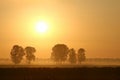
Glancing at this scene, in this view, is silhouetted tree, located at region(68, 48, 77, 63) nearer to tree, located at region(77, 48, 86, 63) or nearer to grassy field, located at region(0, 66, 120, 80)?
tree, located at region(77, 48, 86, 63)

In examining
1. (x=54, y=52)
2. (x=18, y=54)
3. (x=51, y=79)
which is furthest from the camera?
(x=54, y=52)

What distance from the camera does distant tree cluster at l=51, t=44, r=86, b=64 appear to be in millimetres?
154375

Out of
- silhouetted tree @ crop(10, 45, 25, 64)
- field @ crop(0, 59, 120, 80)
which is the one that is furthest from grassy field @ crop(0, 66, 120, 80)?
silhouetted tree @ crop(10, 45, 25, 64)

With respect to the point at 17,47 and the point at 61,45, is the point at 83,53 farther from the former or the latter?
the point at 17,47

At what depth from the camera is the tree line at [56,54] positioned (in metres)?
149

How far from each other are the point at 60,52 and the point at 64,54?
1.65 metres

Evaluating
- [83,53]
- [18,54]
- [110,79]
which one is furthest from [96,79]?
[83,53]

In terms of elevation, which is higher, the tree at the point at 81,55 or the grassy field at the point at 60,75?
the tree at the point at 81,55

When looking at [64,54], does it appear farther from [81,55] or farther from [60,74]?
[60,74]

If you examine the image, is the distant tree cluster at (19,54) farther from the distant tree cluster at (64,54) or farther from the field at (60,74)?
the field at (60,74)

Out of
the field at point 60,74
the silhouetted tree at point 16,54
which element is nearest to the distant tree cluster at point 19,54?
the silhouetted tree at point 16,54

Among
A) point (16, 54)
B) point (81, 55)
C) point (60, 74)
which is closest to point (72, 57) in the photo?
point (81, 55)

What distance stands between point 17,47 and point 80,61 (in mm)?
24447

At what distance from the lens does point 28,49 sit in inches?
6152
